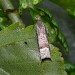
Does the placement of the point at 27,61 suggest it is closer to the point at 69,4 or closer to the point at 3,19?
the point at 3,19

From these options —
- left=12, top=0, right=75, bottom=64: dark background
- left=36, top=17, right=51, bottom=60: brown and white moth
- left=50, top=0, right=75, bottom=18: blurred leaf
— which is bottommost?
left=12, top=0, right=75, bottom=64: dark background

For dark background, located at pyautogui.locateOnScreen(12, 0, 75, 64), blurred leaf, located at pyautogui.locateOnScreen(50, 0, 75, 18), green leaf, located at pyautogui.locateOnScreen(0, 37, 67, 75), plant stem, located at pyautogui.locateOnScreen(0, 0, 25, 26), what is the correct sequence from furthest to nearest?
1. dark background, located at pyautogui.locateOnScreen(12, 0, 75, 64)
2. blurred leaf, located at pyautogui.locateOnScreen(50, 0, 75, 18)
3. plant stem, located at pyautogui.locateOnScreen(0, 0, 25, 26)
4. green leaf, located at pyautogui.locateOnScreen(0, 37, 67, 75)

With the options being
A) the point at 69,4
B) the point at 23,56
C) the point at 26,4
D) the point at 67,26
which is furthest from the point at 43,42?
the point at 67,26

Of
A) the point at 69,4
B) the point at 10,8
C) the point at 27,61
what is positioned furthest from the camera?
the point at 69,4

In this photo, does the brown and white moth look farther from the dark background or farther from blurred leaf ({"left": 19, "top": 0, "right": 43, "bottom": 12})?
the dark background

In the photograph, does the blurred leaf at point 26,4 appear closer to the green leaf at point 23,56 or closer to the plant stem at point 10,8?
the plant stem at point 10,8

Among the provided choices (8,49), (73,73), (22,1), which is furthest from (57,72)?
(73,73)

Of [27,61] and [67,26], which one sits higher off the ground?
[27,61]

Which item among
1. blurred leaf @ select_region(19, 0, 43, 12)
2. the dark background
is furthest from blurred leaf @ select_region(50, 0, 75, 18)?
the dark background

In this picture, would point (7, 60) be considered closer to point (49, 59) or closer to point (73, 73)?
point (49, 59)

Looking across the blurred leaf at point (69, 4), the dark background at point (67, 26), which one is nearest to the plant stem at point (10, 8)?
the blurred leaf at point (69, 4)

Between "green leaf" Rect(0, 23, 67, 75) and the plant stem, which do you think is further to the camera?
the plant stem
